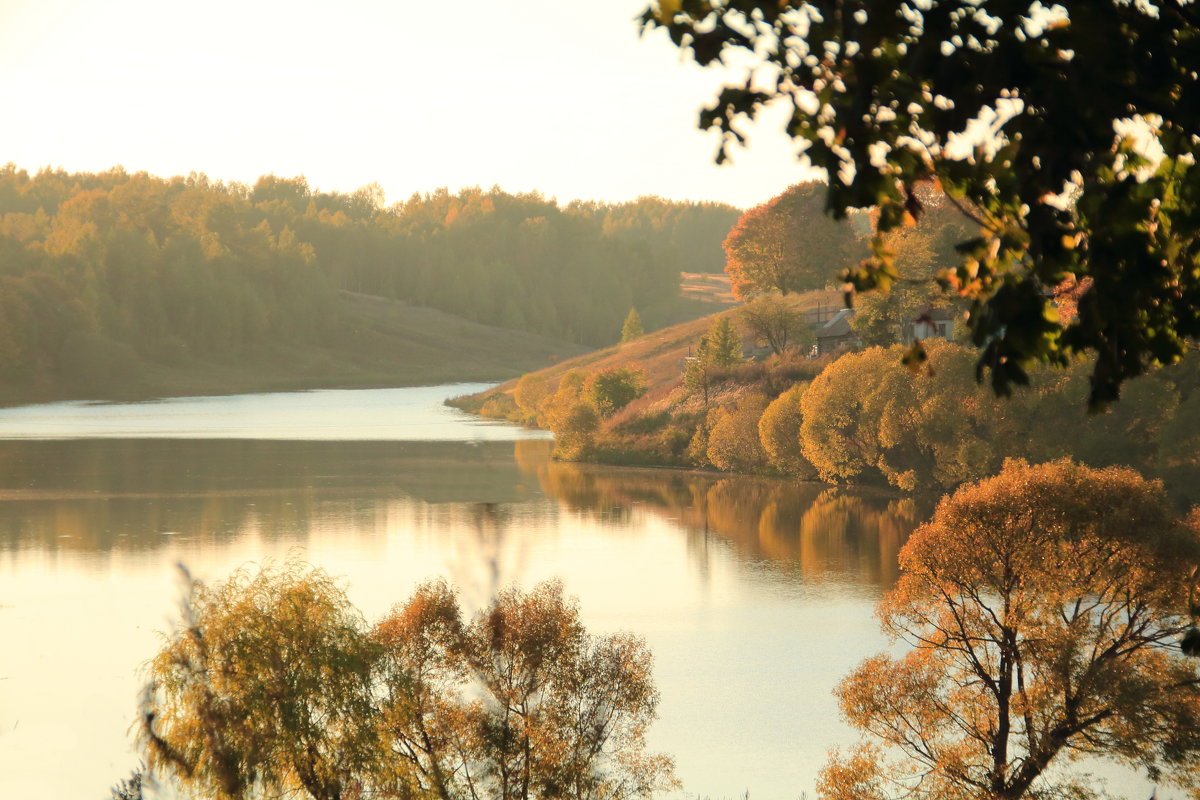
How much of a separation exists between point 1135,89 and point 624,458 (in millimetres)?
84640

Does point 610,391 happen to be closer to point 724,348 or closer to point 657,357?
point 724,348

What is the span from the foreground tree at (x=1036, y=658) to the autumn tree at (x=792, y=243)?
81.7 meters

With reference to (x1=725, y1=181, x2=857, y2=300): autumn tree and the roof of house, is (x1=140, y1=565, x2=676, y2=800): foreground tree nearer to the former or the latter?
the roof of house

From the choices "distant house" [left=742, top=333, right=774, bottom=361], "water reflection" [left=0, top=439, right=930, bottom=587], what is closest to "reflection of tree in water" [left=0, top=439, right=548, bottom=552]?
"water reflection" [left=0, top=439, right=930, bottom=587]

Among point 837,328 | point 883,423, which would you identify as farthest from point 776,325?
point 883,423

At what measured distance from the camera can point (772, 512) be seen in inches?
2665

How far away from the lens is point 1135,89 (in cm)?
676

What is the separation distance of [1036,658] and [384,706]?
15267 mm

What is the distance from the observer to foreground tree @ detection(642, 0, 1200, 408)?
22.2 ft

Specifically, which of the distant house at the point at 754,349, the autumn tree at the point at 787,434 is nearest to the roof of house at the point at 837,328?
the distant house at the point at 754,349

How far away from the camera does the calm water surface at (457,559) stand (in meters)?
33.4

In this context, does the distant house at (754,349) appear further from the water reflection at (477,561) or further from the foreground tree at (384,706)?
the foreground tree at (384,706)

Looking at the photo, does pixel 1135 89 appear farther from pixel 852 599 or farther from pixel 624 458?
pixel 624 458

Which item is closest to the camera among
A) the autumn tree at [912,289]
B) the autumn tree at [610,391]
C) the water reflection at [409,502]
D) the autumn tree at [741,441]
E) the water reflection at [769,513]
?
the water reflection at [769,513]
